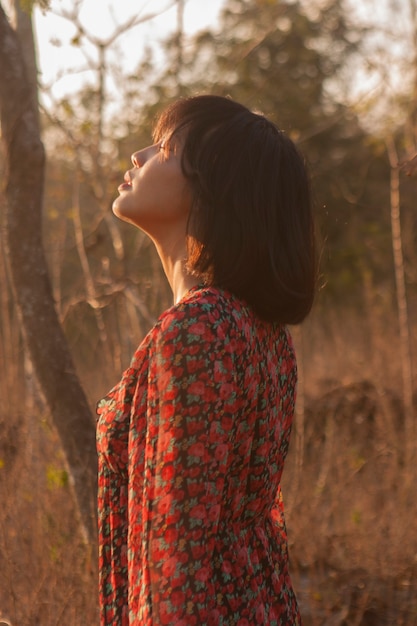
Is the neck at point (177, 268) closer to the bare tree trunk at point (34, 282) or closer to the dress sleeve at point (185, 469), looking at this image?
the dress sleeve at point (185, 469)

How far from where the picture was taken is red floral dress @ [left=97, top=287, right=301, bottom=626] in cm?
140

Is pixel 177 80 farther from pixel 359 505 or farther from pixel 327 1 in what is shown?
pixel 327 1

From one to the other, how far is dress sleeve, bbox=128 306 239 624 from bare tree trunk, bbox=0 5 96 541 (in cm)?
132

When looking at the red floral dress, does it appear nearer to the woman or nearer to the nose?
the woman

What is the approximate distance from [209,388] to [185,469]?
0.12m

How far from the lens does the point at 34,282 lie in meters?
2.72

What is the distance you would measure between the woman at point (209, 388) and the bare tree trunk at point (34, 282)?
3.54 feet

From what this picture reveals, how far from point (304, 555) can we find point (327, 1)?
13065 mm

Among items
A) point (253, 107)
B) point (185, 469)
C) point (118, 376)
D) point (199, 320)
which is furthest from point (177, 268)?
point (253, 107)

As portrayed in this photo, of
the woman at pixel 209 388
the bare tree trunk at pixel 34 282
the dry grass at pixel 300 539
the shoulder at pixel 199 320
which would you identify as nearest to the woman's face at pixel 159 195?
the woman at pixel 209 388

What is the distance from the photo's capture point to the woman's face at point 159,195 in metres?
1.63

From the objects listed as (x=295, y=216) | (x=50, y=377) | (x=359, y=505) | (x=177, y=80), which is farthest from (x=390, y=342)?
(x=295, y=216)

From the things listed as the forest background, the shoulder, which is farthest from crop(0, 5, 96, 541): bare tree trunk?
the shoulder

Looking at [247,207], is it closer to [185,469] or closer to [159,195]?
[159,195]
